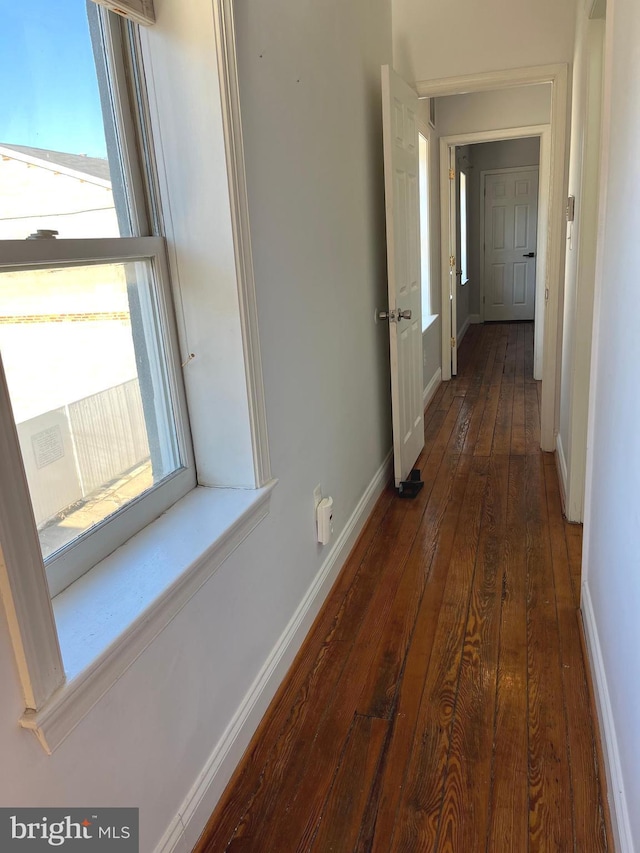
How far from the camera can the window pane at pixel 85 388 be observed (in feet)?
3.79

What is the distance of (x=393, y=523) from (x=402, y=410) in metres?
0.62

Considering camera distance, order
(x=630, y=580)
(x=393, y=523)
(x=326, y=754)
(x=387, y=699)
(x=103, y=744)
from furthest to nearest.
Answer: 1. (x=393, y=523)
2. (x=387, y=699)
3. (x=326, y=754)
4. (x=630, y=580)
5. (x=103, y=744)

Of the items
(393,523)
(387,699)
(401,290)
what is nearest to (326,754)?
(387,699)

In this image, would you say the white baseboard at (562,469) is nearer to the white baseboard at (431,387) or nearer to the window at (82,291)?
the white baseboard at (431,387)

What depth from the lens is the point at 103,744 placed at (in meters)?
1.09

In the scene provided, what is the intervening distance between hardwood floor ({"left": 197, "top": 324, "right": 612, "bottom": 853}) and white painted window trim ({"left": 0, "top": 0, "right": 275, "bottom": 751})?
606mm

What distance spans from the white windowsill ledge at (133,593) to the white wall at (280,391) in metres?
0.04

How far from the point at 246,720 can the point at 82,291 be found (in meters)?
1.18

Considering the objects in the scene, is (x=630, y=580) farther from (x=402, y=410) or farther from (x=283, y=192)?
(x=402, y=410)

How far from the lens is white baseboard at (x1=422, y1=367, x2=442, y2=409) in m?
4.96

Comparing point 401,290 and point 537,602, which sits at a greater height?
point 401,290

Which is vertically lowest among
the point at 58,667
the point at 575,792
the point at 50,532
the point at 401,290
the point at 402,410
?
the point at 575,792

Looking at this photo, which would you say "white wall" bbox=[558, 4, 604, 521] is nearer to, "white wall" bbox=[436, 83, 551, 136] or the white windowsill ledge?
the white windowsill ledge

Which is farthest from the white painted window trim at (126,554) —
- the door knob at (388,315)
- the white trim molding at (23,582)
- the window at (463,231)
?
the window at (463,231)
